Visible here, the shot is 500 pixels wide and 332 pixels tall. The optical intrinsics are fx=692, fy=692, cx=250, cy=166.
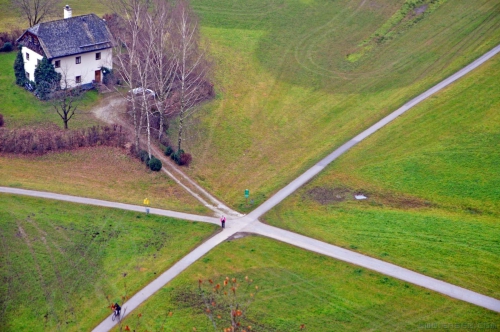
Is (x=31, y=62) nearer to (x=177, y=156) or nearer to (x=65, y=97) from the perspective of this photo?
(x=65, y=97)

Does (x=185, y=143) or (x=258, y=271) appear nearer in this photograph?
(x=258, y=271)

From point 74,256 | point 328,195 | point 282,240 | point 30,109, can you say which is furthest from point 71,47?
point 282,240

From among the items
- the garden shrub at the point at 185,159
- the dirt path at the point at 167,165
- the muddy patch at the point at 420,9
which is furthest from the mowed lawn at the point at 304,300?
the muddy patch at the point at 420,9

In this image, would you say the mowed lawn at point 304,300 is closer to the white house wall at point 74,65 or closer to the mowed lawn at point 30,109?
the mowed lawn at point 30,109

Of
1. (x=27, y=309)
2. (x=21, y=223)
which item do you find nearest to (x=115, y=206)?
(x=21, y=223)

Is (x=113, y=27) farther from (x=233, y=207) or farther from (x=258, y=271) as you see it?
(x=258, y=271)
